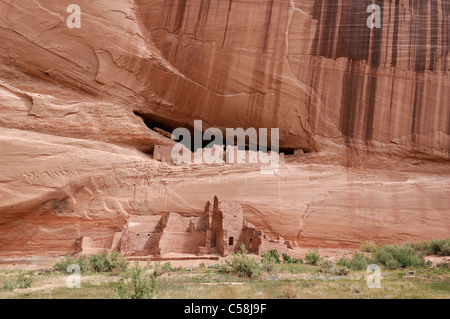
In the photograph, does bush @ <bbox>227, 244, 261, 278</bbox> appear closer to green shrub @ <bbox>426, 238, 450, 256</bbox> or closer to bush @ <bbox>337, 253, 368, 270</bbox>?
bush @ <bbox>337, 253, 368, 270</bbox>

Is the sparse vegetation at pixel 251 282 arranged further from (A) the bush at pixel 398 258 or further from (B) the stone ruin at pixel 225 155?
(B) the stone ruin at pixel 225 155

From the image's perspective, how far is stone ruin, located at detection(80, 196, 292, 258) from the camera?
43.8ft

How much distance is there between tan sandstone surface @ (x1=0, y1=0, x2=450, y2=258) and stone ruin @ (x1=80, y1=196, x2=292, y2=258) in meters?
0.75

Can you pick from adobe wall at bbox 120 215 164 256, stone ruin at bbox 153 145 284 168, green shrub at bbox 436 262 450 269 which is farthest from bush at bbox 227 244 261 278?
stone ruin at bbox 153 145 284 168

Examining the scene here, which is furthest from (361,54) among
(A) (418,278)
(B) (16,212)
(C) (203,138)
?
(B) (16,212)

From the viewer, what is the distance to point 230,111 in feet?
55.2

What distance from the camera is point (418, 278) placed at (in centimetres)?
916

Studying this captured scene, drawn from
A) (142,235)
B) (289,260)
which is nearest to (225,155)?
(142,235)

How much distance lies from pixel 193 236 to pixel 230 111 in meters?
5.67

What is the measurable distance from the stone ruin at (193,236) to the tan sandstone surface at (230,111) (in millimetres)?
747

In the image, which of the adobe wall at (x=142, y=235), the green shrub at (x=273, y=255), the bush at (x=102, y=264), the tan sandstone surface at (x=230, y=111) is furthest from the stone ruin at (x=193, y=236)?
the bush at (x=102, y=264)

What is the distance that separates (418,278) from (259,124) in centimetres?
959

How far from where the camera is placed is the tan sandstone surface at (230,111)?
14.3 meters

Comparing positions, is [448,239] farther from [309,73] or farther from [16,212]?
[16,212]
